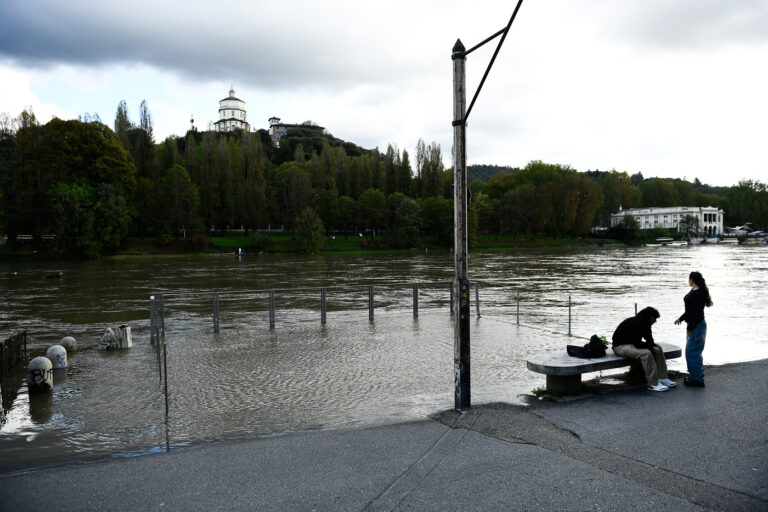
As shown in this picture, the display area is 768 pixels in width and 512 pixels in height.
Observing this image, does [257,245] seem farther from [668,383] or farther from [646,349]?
[668,383]

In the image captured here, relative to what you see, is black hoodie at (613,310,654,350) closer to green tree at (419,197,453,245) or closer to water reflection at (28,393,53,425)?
water reflection at (28,393,53,425)

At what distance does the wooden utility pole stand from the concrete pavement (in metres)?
0.54

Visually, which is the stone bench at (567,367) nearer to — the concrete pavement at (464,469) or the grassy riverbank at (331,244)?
the concrete pavement at (464,469)

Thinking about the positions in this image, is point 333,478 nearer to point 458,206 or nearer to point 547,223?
point 458,206

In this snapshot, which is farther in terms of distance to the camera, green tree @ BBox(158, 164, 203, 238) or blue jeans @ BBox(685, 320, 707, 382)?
green tree @ BBox(158, 164, 203, 238)

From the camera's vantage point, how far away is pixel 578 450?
5.68 meters

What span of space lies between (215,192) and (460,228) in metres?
89.6

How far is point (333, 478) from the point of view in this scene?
505 cm

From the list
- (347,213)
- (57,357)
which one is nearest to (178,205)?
(347,213)

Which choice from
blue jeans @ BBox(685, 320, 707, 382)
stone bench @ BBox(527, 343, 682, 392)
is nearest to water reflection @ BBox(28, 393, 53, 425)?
stone bench @ BBox(527, 343, 682, 392)

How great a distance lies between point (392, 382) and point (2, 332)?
43.7 feet

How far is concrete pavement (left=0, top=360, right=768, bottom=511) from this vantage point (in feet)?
15.0

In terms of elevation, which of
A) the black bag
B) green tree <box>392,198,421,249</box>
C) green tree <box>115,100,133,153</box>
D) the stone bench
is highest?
green tree <box>115,100,133,153</box>

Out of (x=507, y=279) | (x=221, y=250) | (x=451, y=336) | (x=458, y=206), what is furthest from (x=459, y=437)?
(x=221, y=250)
